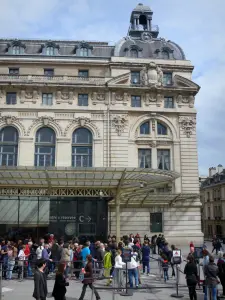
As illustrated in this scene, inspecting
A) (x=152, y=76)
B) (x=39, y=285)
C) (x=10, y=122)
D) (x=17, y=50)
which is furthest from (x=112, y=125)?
(x=39, y=285)

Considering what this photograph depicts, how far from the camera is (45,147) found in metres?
33.9

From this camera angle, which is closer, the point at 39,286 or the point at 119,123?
the point at 39,286

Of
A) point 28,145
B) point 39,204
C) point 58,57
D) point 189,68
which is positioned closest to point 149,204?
Result: point 39,204

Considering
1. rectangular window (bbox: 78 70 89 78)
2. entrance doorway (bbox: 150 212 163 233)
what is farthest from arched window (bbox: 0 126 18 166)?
entrance doorway (bbox: 150 212 163 233)

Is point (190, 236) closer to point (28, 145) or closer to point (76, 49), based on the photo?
point (28, 145)

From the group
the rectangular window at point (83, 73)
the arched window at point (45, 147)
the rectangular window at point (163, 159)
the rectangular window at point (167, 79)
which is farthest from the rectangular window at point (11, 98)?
the rectangular window at point (167, 79)

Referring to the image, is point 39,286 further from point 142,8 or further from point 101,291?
point 142,8

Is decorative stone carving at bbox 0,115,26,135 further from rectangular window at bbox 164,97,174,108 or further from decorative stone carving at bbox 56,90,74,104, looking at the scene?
rectangular window at bbox 164,97,174,108

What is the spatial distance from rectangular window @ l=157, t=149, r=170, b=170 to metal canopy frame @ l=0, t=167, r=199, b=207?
5.80 m

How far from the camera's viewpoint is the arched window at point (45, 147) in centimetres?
A: 3356

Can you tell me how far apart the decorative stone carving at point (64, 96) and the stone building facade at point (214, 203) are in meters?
40.4

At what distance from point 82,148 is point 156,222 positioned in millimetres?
10267

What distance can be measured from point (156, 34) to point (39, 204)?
2696 centimetres

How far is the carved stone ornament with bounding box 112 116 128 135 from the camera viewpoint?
114 ft
